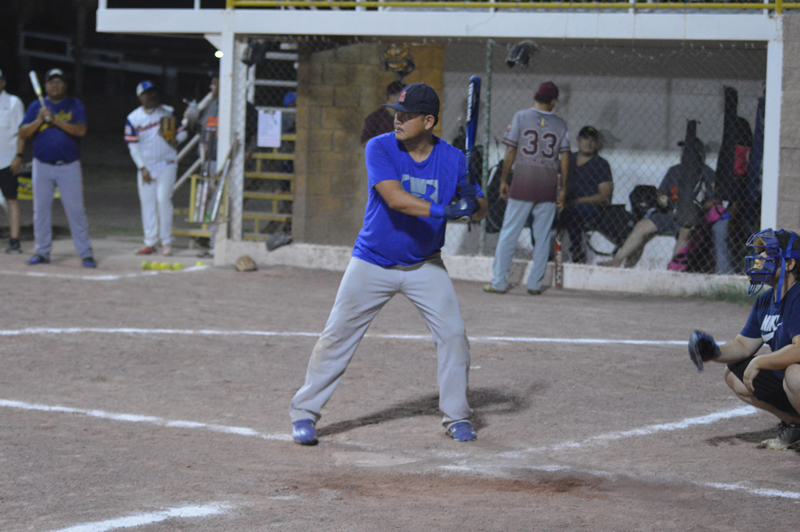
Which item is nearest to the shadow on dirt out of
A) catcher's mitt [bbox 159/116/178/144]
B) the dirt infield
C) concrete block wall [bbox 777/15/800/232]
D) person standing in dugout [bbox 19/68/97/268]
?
the dirt infield

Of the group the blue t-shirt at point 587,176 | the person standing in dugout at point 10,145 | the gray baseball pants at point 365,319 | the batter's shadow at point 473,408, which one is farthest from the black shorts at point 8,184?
the gray baseball pants at point 365,319

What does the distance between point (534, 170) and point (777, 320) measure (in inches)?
229

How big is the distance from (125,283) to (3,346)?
3417mm

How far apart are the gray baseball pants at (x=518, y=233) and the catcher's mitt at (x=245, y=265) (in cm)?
322

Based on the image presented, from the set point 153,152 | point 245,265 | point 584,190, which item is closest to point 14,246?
point 153,152

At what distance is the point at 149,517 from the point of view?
3.96m

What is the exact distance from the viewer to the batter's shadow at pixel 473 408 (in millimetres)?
5684

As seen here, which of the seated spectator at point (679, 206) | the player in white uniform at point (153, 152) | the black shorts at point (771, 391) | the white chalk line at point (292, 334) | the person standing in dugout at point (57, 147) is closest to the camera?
the black shorts at point (771, 391)

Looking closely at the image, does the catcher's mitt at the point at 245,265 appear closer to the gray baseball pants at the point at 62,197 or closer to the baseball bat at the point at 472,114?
the gray baseball pants at the point at 62,197

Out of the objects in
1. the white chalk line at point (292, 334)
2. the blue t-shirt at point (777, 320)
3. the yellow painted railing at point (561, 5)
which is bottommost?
the white chalk line at point (292, 334)

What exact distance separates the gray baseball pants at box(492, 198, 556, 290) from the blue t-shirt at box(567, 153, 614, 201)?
3.29 feet

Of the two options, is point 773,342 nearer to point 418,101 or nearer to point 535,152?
point 418,101

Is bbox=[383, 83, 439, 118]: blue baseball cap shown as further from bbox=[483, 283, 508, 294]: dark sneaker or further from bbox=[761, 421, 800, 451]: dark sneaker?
bbox=[483, 283, 508, 294]: dark sneaker

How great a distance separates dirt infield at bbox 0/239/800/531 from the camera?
13.6ft
